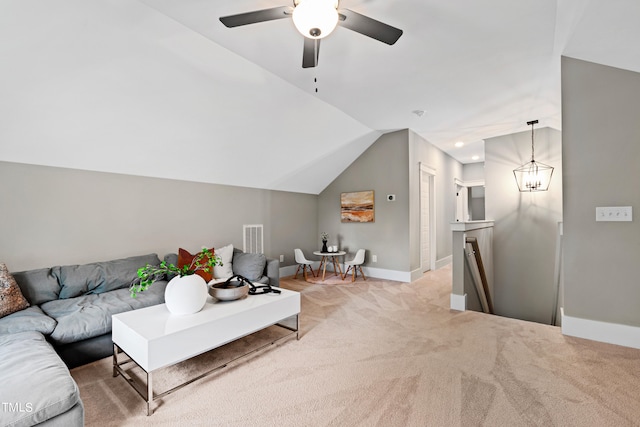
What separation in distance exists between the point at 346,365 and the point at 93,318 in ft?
6.67

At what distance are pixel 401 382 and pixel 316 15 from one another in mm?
2371

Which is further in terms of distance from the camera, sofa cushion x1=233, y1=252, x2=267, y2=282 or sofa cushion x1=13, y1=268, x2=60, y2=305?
sofa cushion x1=233, y1=252, x2=267, y2=282

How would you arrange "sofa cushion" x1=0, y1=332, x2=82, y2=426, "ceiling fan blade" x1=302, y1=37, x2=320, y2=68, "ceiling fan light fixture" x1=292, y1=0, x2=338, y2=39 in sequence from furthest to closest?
"ceiling fan blade" x1=302, y1=37, x2=320, y2=68 < "ceiling fan light fixture" x1=292, y1=0, x2=338, y2=39 < "sofa cushion" x1=0, y1=332, x2=82, y2=426

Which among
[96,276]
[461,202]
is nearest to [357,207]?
[461,202]

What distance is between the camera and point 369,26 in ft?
5.63

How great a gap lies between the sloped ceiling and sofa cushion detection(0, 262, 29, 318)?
3.84ft

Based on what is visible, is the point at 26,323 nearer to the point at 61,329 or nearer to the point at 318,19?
the point at 61,329

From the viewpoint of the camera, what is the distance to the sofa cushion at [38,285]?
2.50m

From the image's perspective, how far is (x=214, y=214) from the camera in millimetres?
4363

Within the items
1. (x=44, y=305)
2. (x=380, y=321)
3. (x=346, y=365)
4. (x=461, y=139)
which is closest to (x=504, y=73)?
(x=461, y=139)

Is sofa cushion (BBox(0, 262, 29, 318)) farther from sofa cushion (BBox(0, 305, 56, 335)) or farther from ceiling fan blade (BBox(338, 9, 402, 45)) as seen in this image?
ceiling fan blade (BBox(338, 9, 402, 45))

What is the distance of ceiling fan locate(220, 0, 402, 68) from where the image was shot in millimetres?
1519

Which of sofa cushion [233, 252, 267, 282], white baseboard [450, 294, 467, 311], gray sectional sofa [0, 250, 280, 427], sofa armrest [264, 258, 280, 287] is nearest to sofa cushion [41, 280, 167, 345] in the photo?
gray sectional sofa [0, 250, 280, 427]

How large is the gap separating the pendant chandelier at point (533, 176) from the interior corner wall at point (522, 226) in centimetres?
7
